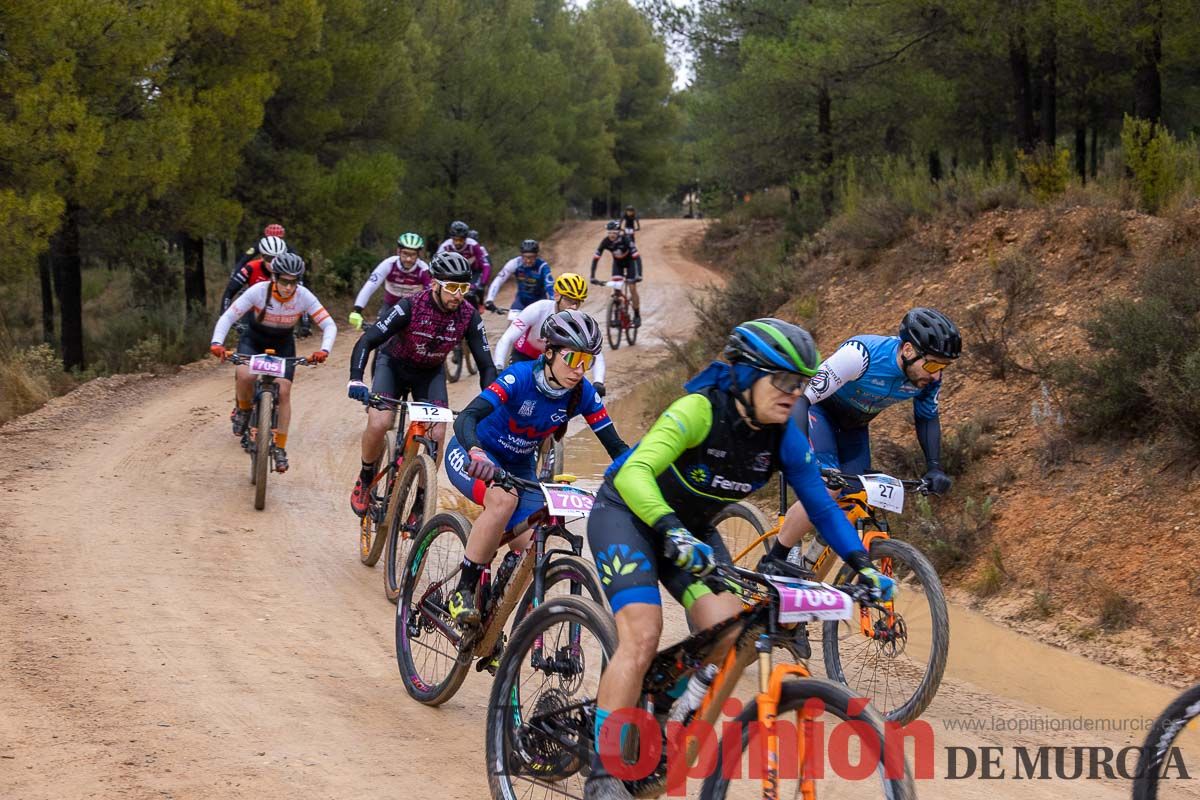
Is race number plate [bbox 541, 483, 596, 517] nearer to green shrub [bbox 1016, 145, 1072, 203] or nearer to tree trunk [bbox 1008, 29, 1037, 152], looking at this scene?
green shrub [bbox 1016, 145, 1072, 203]

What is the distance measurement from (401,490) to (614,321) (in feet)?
48.3

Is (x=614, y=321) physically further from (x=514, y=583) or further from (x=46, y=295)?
(x=514, y=583)

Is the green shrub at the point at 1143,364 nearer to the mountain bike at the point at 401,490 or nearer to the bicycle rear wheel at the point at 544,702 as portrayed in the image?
the mountain bike at the point at 401,490

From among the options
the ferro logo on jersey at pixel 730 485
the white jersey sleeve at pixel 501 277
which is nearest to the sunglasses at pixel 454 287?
the ferro logo on jersey at pixel 730 485

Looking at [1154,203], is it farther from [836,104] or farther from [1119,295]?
[836,104]

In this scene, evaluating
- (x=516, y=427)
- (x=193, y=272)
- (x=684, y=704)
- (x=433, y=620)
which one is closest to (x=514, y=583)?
(x=433, y=620)

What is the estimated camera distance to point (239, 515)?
422 inches

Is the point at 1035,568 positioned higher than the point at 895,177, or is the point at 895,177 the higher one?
the point at 895,177

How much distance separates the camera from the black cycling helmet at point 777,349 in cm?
427

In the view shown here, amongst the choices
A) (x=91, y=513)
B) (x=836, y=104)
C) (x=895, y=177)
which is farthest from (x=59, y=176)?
(x=836, y=104)

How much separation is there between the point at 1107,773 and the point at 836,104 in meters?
23.1

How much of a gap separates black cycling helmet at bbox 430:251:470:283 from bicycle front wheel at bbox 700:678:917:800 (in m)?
5.38

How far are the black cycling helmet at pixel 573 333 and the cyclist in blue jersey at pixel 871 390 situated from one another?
4.38ft

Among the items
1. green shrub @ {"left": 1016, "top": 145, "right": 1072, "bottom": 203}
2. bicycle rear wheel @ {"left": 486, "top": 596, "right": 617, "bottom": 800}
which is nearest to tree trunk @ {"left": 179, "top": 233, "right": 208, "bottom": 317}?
green shrub @ {"left": 1016, "top": 145, "right": 1072, "bottom": 203}
